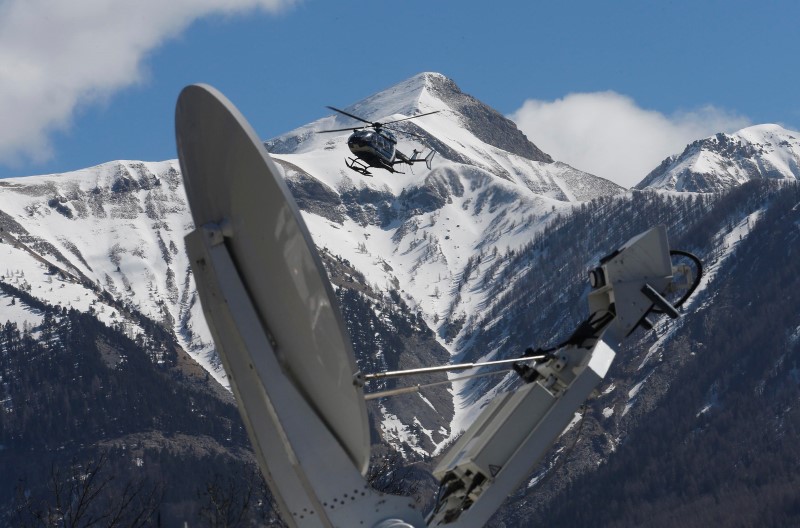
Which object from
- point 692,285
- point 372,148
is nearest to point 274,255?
point 692,285

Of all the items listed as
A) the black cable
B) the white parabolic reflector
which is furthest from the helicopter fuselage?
the white parabolic reflector

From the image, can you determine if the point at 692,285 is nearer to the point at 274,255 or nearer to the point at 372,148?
the point at 274,255

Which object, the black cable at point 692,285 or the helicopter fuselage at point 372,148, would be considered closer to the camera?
the black cable at point 692,285

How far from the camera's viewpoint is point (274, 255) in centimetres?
1822

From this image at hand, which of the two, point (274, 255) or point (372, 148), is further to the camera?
point (372, 148)

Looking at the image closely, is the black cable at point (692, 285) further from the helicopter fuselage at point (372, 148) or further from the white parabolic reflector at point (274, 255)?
the helicopter fuselage at point (372, 148)

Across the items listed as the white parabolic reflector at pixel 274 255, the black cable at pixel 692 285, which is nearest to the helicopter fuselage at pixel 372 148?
the black cable at pixel 692 285

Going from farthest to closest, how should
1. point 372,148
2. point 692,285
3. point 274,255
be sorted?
point 372,148 → point 692,285 → point 274,255

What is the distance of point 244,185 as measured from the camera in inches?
717

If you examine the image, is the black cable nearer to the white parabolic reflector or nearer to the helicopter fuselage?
the white parabolic reflector

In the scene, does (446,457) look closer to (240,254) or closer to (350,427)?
(350,427)

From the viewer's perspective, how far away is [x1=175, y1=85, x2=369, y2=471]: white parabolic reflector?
17547 mm

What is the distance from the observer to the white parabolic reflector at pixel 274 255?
57.6 feet

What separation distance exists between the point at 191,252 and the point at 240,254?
0.88m
